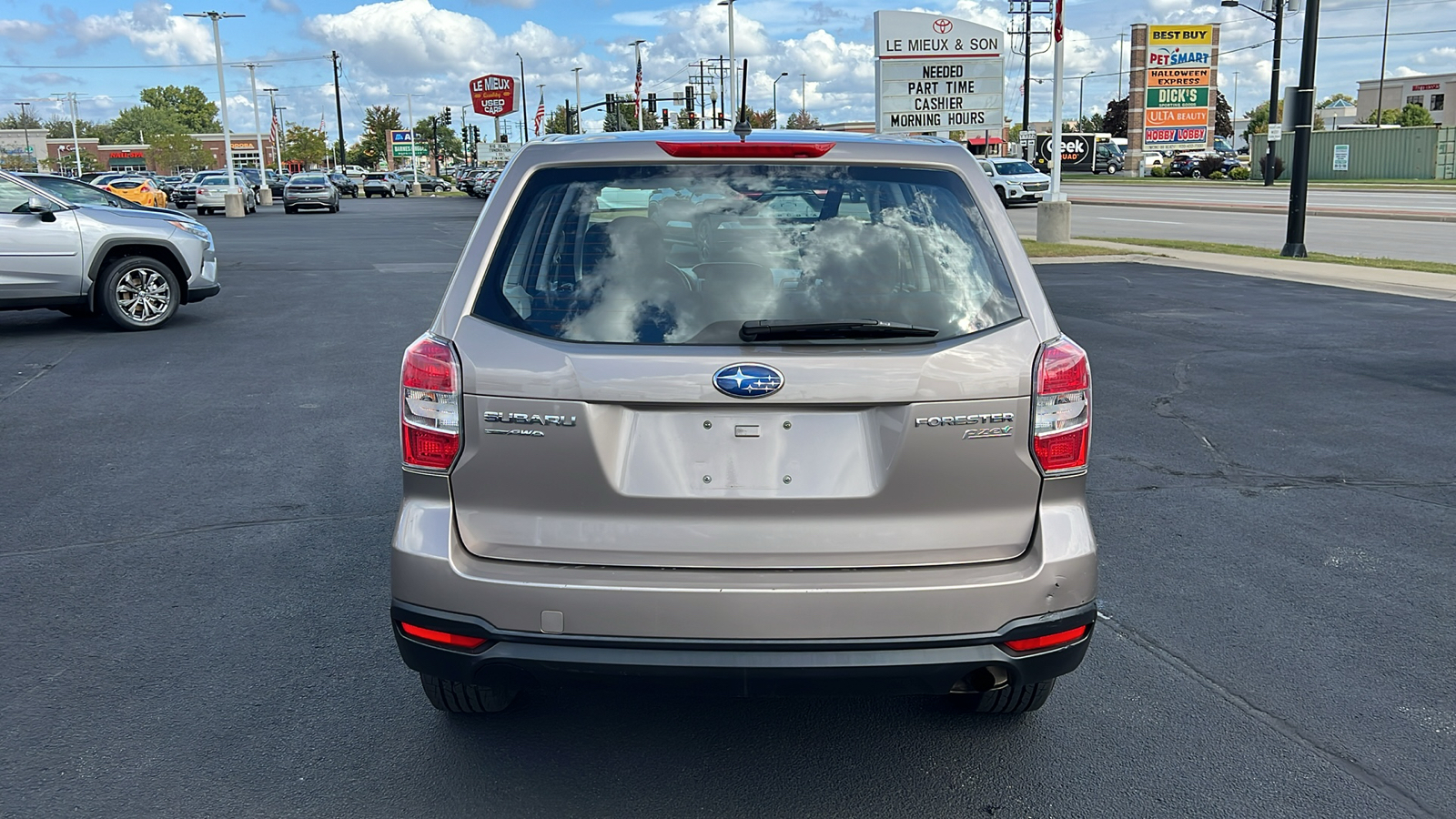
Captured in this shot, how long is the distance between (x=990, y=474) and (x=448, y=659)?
146 centimetres

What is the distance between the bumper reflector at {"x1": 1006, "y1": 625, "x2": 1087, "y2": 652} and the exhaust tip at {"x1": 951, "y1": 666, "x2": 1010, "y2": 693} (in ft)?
0.23

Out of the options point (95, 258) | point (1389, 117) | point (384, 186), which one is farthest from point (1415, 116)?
point (95, 258)

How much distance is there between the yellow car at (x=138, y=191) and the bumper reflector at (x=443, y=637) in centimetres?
3659

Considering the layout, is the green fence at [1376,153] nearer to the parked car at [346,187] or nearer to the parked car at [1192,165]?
the parked car at [1192,165]

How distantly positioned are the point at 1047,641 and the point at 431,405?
5.54 ft

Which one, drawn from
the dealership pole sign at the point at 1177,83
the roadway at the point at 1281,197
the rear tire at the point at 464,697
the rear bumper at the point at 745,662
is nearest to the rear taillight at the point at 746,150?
the rear bumper at the point at 745,662

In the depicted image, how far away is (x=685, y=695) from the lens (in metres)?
3.11

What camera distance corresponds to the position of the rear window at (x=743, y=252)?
3.11 meters

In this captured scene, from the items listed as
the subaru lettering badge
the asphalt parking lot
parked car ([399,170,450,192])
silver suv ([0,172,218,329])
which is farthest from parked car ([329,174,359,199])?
the subaru lettering badge

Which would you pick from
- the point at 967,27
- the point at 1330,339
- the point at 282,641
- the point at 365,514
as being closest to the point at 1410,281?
the point at 1330,339

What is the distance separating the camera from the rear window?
123 inches

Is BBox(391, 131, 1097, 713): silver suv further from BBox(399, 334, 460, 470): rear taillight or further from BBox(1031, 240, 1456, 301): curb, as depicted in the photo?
BBox(1031, 240, 1456, 301): curb

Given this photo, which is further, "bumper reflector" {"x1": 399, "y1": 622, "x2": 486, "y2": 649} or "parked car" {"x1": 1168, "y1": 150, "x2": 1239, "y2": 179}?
"parked car" {"x1": 1168, "y1": 150, "x2": 1239, "y2": 179}

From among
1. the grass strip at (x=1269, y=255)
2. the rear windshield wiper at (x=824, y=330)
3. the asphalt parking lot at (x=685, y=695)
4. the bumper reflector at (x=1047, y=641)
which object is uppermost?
the rear windshield wiper at (x=824, y=330)
